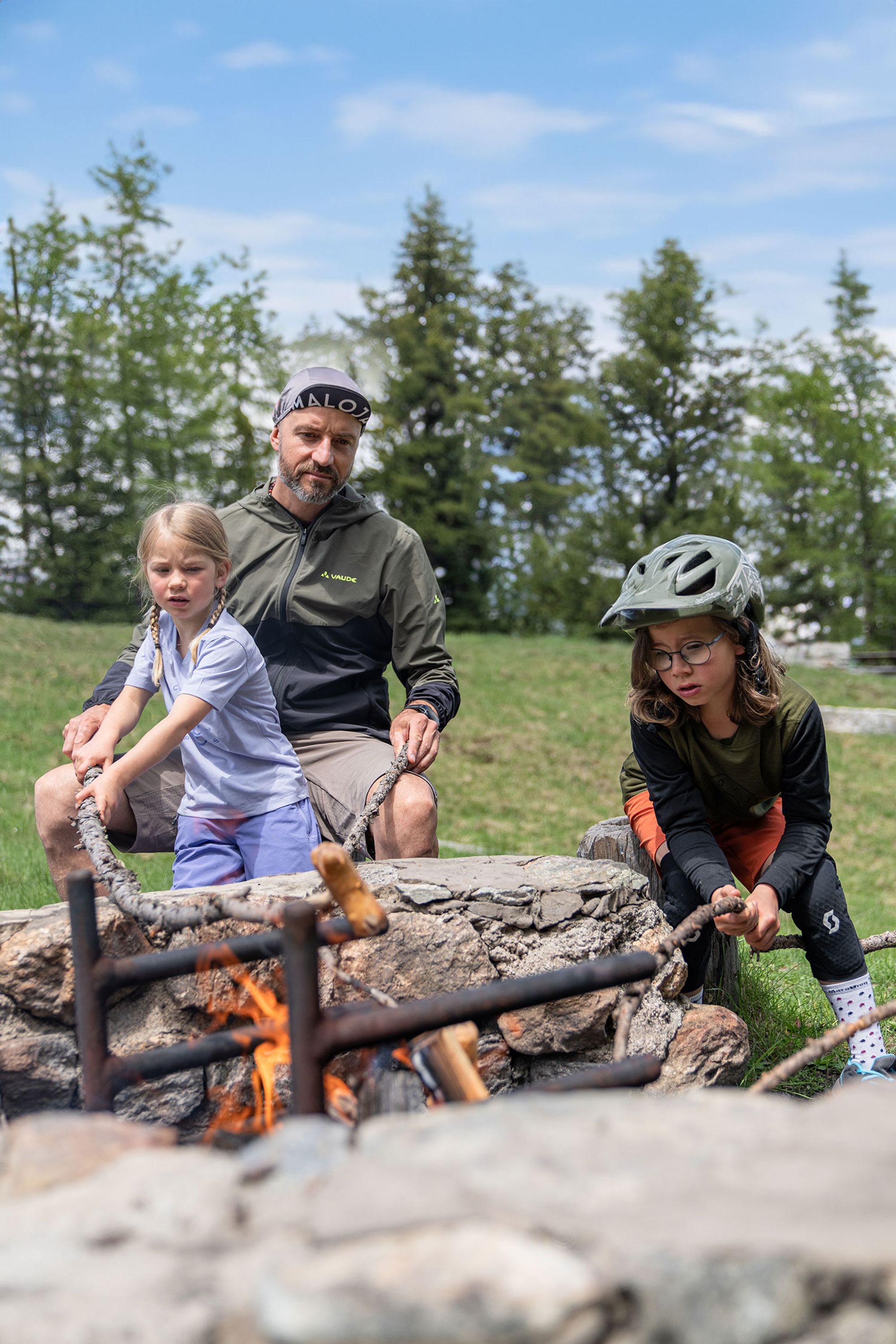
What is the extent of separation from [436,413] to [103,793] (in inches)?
1075

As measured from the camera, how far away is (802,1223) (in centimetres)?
101

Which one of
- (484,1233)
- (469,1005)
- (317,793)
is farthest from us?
(317,793)

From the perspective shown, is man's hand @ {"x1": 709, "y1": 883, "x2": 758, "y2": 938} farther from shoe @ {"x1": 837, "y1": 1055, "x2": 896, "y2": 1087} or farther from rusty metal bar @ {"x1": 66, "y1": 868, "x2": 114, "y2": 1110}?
rusty metal bar @ {"x1": 66, "y1": 868, "x2": 114, "y2": 1110}

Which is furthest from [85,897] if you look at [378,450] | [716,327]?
[716,327]

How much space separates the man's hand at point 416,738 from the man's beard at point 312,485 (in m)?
0.86

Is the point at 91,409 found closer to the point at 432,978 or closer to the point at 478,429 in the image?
the point at 478,429

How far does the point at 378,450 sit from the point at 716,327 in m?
10.0

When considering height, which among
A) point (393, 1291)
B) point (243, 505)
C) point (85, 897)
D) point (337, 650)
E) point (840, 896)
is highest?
point (243, 505)

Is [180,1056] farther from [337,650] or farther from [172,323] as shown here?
[172,323]

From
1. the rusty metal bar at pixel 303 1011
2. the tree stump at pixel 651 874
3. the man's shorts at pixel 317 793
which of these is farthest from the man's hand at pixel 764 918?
the rusty metal bar at pixel 303 1011

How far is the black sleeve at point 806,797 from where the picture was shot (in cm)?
317

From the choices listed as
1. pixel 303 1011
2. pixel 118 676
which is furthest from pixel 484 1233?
pixel 118 676

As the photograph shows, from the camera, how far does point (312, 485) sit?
3887mm

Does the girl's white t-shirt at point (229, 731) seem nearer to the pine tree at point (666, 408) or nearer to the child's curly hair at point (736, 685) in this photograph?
the child's curly hair at point (736, 685)
